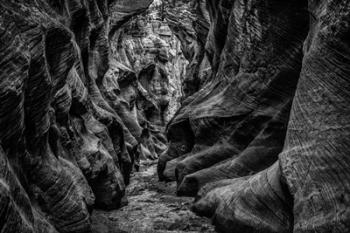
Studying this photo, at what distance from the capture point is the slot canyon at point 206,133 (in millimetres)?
9469

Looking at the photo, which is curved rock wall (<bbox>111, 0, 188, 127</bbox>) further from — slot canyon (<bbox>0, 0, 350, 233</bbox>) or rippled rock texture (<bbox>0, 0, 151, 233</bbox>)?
rippled rock texture (<bbox>0, 0, 151, 233</bbox>)

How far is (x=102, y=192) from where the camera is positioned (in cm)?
1850

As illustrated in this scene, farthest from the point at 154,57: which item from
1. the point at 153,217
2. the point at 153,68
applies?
the point at 153,217

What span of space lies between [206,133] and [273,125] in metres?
6.40

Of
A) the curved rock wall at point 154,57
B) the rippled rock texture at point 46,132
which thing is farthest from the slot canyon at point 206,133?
the curved rock wall at point 154,57

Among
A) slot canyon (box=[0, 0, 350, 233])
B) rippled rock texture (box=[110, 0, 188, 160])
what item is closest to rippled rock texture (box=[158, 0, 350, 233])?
slot canyon (box=[0, 0, 350, 233])

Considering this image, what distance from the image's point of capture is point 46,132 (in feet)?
41.8

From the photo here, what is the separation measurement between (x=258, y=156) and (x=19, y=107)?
11956 millimetres

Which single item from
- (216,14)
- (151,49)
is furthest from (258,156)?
(151,49)

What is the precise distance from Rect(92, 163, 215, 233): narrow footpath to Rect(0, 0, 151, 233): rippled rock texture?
3.03 feet

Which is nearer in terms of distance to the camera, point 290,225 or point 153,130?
point 290,225

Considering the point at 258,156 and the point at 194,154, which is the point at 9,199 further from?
the point at 194,154

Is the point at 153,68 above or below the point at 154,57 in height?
below

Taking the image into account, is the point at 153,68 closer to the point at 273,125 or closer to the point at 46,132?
the point at 273,125
